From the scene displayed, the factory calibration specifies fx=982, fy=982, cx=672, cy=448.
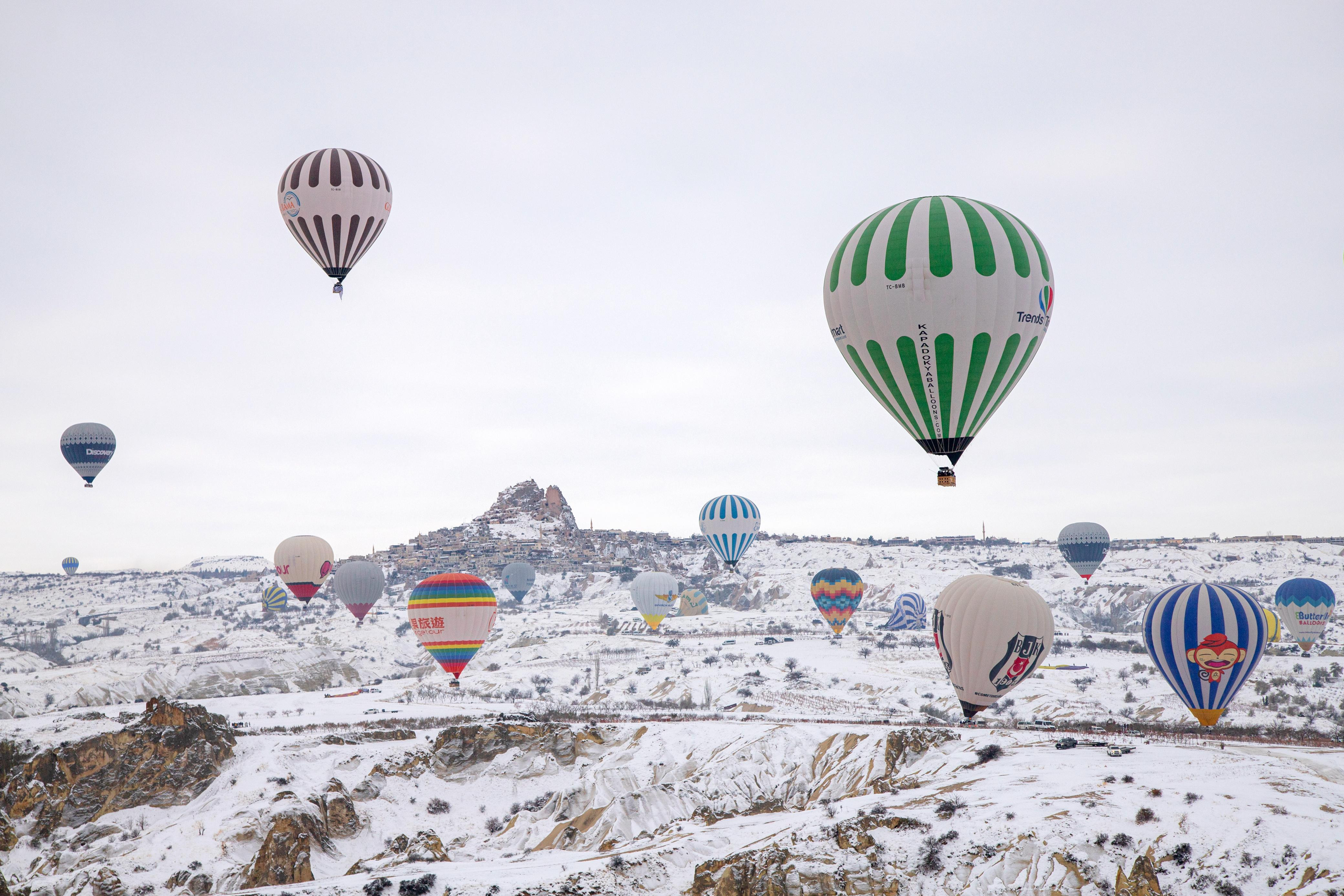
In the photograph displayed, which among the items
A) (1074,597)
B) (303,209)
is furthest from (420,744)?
(1074,597)

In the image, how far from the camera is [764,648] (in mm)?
88312

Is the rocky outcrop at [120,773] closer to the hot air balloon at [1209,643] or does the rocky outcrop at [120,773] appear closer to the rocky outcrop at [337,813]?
the rocky outcrop at [337,813]

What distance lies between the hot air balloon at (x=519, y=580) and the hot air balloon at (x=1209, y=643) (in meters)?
113

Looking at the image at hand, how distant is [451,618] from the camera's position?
52.4 m

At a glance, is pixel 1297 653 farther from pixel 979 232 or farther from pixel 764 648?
pixel 979 232

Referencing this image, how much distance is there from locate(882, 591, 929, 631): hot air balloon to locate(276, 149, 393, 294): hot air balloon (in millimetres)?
75801

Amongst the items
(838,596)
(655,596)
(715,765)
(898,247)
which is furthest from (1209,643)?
(655,596)

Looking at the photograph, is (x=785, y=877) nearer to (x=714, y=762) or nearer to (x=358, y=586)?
(x=714, y=762)

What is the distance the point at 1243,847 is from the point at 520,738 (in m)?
29.9

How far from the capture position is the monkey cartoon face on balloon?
1467 inches

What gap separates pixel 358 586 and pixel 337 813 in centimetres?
5701

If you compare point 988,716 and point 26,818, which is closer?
point 26,818

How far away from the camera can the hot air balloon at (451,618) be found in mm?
52531

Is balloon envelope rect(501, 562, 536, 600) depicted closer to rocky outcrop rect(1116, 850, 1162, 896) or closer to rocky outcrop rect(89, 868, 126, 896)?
rocky outcrop rect(89, 868, 126, 896)
